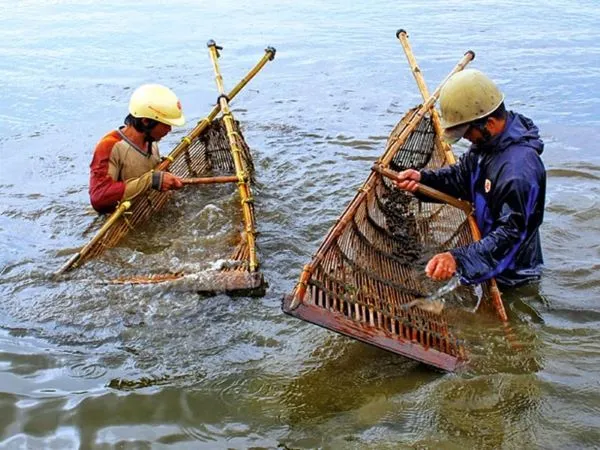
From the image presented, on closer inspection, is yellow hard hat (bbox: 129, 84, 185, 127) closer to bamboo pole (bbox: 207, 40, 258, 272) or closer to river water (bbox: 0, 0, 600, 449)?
bamboo pole (bbox: 207, 40, 258, 272)

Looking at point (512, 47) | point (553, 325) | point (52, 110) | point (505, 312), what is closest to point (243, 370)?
point (505, 312)

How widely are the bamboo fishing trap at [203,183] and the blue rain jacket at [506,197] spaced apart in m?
1.57

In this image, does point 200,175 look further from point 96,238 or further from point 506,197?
point 506,197

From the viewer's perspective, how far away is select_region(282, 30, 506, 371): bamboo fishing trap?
355cm

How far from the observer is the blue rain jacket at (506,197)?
377 cm

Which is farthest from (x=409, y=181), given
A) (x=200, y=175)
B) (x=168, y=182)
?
(x=200, y=175)

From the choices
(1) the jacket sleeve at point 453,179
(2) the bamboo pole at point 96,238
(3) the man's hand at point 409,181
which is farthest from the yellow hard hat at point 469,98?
(2) the bamboo pole at point 96,238

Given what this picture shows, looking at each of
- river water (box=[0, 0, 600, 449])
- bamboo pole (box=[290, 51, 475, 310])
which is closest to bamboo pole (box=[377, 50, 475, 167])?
bamboo pole (box=[290, 51, 475, 310])

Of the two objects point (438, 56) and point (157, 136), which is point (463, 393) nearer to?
point (157, 136)

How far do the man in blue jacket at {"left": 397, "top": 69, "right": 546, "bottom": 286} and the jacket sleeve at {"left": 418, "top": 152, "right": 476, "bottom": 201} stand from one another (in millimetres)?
391

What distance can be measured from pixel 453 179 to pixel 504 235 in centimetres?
89

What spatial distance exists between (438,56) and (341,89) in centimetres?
238

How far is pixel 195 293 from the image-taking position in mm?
4559

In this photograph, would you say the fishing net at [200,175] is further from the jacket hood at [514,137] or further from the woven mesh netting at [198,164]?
the jacket hood at [514,137]
